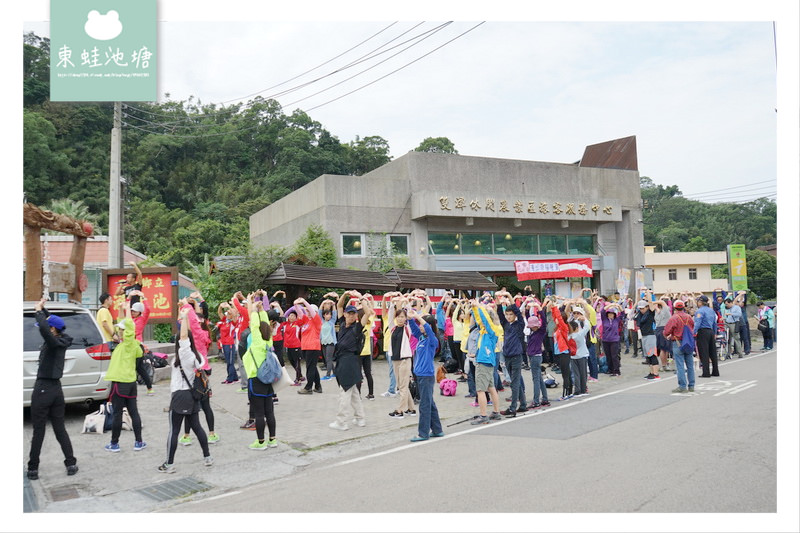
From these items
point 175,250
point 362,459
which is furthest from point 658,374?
point 175,250

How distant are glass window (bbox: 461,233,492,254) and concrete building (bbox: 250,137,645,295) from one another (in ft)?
0.15

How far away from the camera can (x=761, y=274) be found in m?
54.6

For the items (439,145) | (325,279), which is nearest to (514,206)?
(325,279)

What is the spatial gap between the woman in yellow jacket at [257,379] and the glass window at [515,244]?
2084 centimetres

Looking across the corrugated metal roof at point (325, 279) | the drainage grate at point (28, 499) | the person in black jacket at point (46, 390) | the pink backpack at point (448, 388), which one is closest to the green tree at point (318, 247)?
the corrugated metal roof at point (325, 279)

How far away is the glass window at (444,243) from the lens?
87.2ft

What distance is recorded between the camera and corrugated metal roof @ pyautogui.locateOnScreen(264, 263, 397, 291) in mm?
16784

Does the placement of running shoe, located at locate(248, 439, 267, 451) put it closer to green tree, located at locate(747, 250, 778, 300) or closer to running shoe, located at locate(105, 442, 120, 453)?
running shoe, located at locate(105, 442, 120, 453)

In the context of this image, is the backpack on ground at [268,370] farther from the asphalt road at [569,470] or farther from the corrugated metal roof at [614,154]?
the corrugated metal roof at [614,154]

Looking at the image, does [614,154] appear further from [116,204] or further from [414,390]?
[414,390]

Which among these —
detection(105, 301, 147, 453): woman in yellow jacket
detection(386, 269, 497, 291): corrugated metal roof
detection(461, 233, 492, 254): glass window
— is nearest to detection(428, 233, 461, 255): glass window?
detection(461, 233, 492, 254): glass window

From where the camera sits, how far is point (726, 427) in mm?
8438

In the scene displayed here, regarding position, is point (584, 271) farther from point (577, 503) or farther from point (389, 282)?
point (577, 503)

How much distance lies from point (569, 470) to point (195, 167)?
2240 inches
